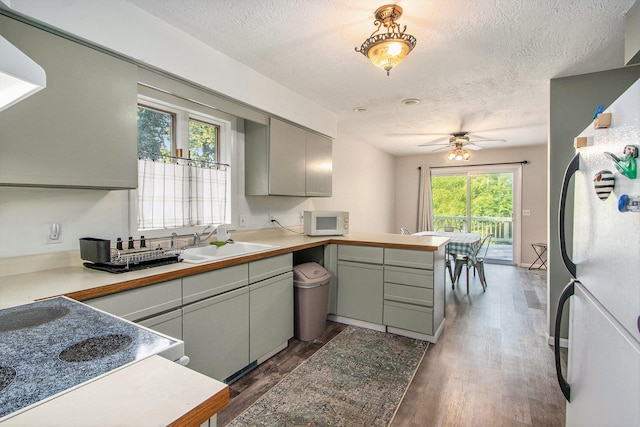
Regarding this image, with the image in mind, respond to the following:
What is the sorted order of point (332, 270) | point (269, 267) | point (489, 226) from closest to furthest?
1. point (269, 267)
2. point (332, 270)
3. point (489, 226)

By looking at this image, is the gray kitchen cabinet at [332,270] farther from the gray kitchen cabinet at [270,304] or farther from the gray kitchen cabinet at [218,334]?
the gray kitchen cabinet at [218,334]

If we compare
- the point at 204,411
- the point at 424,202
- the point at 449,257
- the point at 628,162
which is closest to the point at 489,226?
the point at 424,202

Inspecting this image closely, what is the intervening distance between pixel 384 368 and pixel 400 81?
253cm

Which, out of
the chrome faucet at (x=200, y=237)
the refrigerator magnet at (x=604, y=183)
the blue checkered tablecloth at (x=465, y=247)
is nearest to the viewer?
the refrigerator magnet at (x=604, y=183)

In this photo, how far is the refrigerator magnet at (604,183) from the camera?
885 mm

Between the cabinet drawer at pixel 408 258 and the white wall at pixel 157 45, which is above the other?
the white wall at pixel 157 45

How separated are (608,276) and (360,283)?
2.30 metres

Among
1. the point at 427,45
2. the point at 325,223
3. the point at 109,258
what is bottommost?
the point at 109,258

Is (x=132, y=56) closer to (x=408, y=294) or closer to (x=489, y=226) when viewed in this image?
(x=408, y=294)

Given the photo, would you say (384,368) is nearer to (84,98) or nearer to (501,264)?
(84,98)

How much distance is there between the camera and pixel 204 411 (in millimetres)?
592

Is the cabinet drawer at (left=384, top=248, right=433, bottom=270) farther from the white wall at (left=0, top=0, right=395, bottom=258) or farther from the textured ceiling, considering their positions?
the textured ceiling

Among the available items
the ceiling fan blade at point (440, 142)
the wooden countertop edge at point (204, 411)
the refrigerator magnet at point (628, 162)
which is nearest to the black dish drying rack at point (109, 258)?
the wooden countertop edge at point (204, 411)

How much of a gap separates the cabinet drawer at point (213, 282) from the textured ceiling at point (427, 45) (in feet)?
5.38
